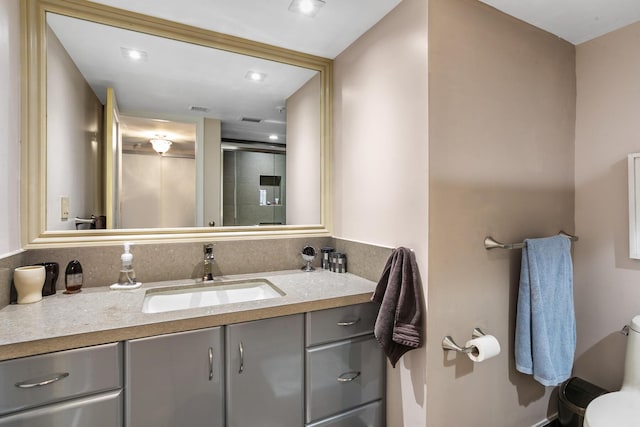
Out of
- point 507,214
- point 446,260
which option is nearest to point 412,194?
point 446,260

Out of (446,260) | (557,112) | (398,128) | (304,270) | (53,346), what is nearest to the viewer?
(53,346)

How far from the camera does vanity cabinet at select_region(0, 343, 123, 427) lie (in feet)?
2.83

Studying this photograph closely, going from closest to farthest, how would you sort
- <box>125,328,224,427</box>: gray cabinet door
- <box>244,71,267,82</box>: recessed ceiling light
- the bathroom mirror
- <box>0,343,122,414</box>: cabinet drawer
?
1. <box>0,343,122,414</box>: cabinet drawer
2. <box>125,328,224,427</box>: gray cabinet door
3. the bathroom mirror
4. <box>244,71,267,82</box>: recessed ceiling light

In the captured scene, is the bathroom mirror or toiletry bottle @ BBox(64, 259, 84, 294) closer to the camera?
toiletry bottle @ BBox(64, 259, 84, 294)

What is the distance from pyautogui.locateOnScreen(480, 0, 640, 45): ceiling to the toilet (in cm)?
143

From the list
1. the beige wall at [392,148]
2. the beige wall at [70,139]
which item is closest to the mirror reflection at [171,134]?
the beige wall at [70,139]

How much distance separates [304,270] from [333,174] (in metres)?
0.62

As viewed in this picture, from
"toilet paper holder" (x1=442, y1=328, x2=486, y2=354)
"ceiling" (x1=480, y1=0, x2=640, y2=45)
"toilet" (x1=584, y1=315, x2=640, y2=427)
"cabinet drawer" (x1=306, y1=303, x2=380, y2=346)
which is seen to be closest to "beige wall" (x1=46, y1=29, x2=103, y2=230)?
"cabinet drawer" (x1=306, y1=303, x2=380, y2=346)

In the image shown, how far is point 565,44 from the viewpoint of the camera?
1701 millimetres

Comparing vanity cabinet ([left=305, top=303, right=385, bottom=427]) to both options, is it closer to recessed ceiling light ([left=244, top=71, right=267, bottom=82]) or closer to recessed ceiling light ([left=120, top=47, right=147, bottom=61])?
recessed ceiling light ([left=244, top=71, right=267, bottom=82])

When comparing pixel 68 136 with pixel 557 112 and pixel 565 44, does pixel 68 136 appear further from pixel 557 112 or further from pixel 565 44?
pixel 565 44

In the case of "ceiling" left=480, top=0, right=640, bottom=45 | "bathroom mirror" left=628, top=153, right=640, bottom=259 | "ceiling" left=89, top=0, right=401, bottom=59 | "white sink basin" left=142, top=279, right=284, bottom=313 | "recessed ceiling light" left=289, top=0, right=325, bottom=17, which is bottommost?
"white sink basin" left=142, top=279, right=284, bottom=313

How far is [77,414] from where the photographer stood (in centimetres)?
93

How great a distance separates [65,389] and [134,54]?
1477 mm
